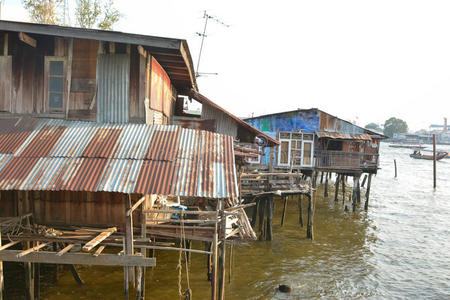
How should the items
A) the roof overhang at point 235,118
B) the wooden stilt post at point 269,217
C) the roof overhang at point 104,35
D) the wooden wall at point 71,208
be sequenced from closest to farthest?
1. the wooden wall at point 71,208
2. the roof overhang at point 104,35
3. the roof overhang at point 235,118
4. the wooden stilt post at point 269,217

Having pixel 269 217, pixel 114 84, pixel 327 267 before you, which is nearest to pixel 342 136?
pixel 269 217

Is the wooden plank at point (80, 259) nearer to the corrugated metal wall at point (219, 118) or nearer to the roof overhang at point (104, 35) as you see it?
the roof overhang at point (104, 35)

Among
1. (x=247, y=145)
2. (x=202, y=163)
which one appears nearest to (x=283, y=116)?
(x=247, y=145)

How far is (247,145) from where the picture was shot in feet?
58.0

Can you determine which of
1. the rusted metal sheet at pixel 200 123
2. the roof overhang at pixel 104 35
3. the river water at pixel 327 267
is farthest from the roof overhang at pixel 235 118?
the river water at pixel 327 267

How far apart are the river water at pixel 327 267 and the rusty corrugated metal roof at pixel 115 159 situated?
5472mm

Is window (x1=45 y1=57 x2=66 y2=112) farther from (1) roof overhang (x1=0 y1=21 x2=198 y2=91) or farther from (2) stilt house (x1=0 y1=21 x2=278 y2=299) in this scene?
(1) roof overhang (x1=0 y1=21 x2=198 y2=91)

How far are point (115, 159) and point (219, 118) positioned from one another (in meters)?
8.88

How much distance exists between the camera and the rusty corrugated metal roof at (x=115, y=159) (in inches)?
321

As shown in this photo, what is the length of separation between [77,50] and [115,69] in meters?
1.42

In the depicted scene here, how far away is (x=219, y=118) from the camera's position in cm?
1722

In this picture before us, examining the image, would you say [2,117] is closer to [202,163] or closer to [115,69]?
[115,69]

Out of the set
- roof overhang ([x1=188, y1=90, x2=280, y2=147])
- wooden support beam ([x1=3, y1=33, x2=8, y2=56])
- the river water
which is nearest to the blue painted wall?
the river water

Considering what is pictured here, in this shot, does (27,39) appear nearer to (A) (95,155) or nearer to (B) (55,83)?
(B) (55,83)
